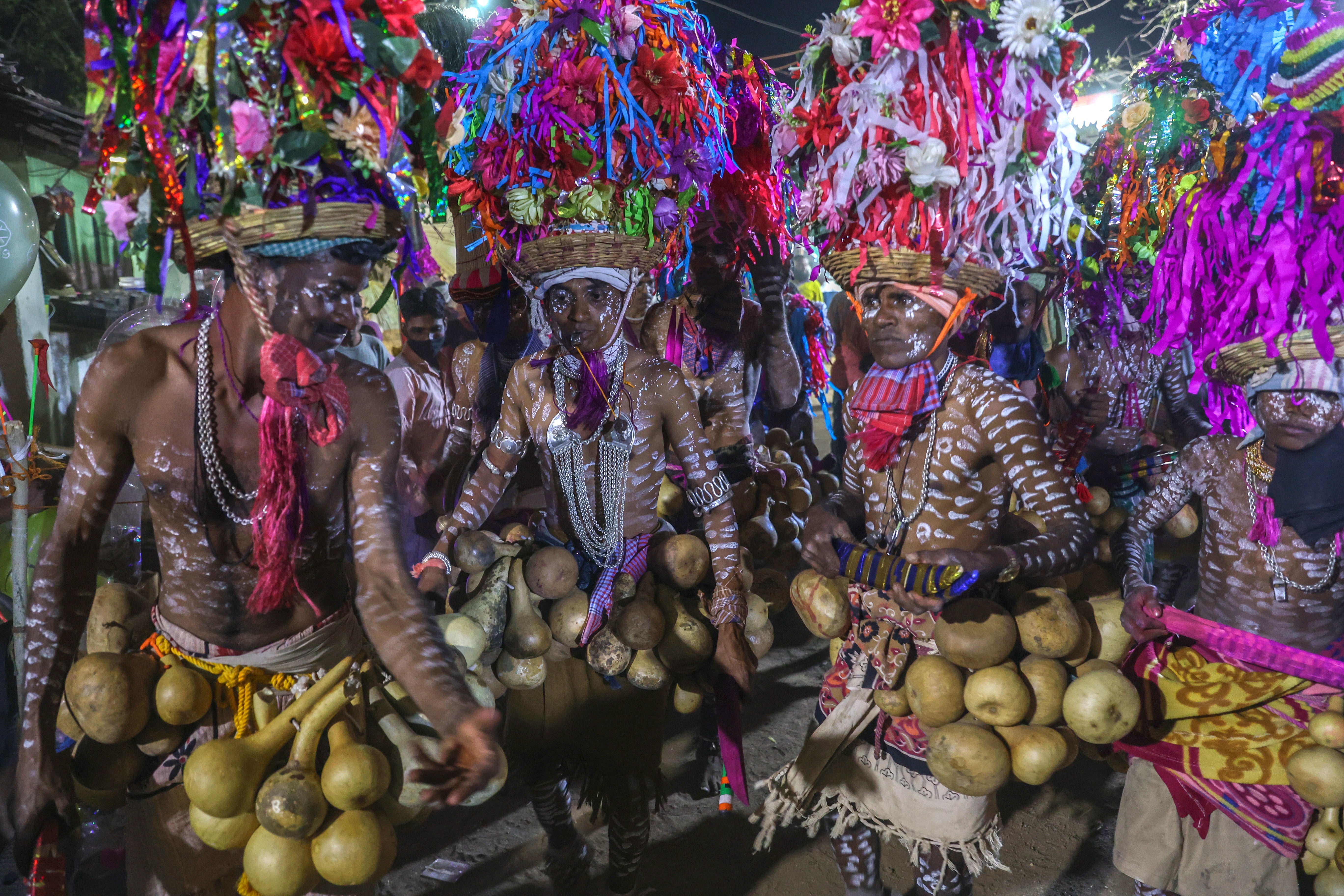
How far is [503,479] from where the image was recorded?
3.36 m

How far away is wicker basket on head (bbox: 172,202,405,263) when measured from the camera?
183cm

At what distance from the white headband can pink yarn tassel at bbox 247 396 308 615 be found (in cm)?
130

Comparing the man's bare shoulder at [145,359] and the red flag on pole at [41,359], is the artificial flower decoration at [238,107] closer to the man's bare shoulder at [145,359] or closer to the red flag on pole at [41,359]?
the man's bare shoulder at [145,359]

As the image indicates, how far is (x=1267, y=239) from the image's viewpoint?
275 centimetres

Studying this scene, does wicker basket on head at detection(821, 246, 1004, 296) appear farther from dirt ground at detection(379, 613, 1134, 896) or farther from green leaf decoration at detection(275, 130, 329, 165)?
dirt ground at detection(379, 613, 1134, 896)

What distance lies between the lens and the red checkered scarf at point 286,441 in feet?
6.42

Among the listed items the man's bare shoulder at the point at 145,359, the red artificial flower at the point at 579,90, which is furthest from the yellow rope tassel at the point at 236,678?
the red artificial flower at the point at 579,90

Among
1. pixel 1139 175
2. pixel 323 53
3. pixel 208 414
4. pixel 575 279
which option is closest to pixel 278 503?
pixel 208 414

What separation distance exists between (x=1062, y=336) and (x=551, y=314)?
390 cm

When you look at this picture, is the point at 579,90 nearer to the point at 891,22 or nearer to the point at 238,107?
the point at 891,22

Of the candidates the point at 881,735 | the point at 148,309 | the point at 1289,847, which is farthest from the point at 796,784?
the point at 148,309

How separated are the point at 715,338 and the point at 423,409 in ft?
5.88

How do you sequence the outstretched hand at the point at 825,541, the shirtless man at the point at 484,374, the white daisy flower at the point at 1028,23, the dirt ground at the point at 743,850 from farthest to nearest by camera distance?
the shirtless man at the point at 484,374 < the dirt ground at the point at 743,850 < the outstretched hand at the point at 825,541 < the white daisy flower at the point at 1028,23

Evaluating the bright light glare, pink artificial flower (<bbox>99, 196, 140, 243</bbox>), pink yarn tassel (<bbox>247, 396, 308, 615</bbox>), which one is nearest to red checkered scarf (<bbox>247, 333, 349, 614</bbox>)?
pink yarn tassel (<bbox>247, 396, 308, 615</bbox>)
